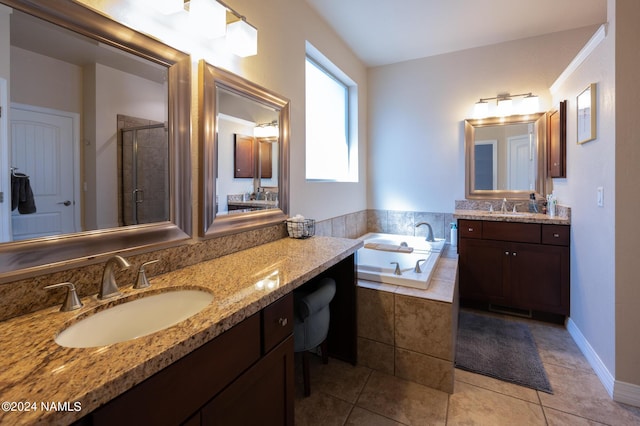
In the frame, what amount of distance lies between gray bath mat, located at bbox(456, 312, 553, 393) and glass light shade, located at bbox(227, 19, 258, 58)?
238 centimetres

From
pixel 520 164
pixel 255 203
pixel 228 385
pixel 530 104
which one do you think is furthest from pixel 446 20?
pixel 228 385

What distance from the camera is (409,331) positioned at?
1.89 metres

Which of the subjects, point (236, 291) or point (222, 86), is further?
point (222, 86)

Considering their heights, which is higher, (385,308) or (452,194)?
(452,194)

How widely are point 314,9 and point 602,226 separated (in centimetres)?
260

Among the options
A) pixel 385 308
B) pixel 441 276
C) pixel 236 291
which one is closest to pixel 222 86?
pixel 236 291

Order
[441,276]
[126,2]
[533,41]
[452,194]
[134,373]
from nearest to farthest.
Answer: [134,373]
[126,2]
[441,276]
[533,41]
[452,194]

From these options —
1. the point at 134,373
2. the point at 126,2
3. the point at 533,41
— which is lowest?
the point at 134,373

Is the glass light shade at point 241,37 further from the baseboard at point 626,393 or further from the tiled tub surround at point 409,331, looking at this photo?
the baseboard at point 626,393

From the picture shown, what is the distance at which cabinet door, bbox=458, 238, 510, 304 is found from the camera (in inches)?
110

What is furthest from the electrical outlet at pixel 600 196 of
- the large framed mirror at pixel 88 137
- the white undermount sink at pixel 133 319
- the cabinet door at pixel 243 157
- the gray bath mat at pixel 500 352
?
the large framed mirror at pixel 88 137

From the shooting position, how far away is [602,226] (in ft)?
6.17

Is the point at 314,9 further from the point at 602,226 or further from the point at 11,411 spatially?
the point at 11,411

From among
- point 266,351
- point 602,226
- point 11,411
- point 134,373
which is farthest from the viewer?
point 602,226
